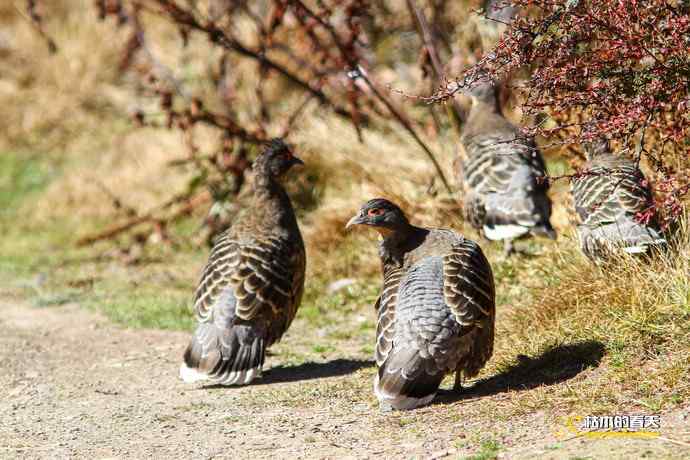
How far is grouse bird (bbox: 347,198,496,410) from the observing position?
5820 mm

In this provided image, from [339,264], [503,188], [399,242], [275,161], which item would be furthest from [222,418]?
[339,264]

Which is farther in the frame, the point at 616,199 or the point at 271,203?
the point at 271,203

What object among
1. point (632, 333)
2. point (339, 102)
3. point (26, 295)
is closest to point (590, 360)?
point (632, 333)

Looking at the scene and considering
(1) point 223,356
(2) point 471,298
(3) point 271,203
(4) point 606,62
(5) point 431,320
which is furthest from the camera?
(3) point 271,203

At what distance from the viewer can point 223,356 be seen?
6965mm

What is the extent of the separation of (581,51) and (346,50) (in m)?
4.61

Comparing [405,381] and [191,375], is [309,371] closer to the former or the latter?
[191,375]

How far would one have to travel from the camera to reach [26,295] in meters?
10.9

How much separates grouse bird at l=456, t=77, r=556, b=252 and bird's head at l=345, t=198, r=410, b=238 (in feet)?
6.08

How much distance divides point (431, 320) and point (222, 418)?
4.56 ft

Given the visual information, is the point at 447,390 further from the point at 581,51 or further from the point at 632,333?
the point at 581,51

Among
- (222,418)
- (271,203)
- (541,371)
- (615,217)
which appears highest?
(271,203)

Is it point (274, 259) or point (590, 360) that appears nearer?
point (590, 360)

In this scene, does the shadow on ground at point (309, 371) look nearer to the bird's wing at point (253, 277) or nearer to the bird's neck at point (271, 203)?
the bird's wing at point (253, 277)
